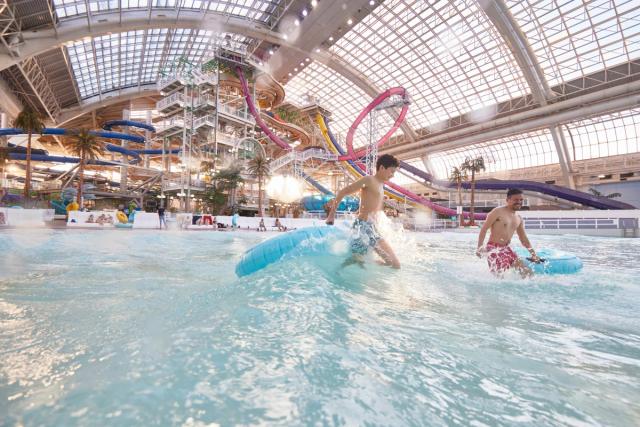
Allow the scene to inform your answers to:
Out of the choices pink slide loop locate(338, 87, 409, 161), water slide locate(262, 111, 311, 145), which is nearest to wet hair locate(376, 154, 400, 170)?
pink slide loop locate(338, 87, 409, 161)

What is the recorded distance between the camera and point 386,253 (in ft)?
14.4

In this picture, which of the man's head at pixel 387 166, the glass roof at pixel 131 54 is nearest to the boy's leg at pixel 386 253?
the man's head at pixel 387 166

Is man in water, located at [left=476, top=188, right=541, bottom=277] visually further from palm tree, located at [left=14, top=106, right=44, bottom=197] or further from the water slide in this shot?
the water slide

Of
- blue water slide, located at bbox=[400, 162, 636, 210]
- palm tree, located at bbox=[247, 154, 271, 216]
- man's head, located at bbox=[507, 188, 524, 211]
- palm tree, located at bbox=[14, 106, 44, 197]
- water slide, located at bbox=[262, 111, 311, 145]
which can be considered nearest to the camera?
man's head, located at bbox=[507, 188, 524, 211]

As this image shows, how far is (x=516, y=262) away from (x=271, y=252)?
3572 mm

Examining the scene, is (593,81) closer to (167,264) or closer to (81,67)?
(167,264)

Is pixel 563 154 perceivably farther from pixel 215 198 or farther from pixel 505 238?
pixel 505 238

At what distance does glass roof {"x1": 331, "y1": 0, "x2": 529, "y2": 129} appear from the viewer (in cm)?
2714

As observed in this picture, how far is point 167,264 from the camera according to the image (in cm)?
536

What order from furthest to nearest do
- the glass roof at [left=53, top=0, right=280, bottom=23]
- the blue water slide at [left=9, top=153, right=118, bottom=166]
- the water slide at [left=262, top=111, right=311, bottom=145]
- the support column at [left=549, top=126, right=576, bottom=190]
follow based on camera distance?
the water slide at [left=262, top=111, right=311, bottom=145] → the support column at [left=549, top=126, right=576, bottom=190] → the blue water slide at [left=9, top=153, right=118, bottom=166] → the glass roof at [left=53, top=0, right=280, bottom=23]

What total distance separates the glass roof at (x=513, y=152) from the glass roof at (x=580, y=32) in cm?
866

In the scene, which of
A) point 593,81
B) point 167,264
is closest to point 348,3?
point 593,81

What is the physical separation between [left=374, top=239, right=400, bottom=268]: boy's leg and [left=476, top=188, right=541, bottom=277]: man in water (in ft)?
4.81

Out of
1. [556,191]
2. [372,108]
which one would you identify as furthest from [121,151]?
[556,191]
